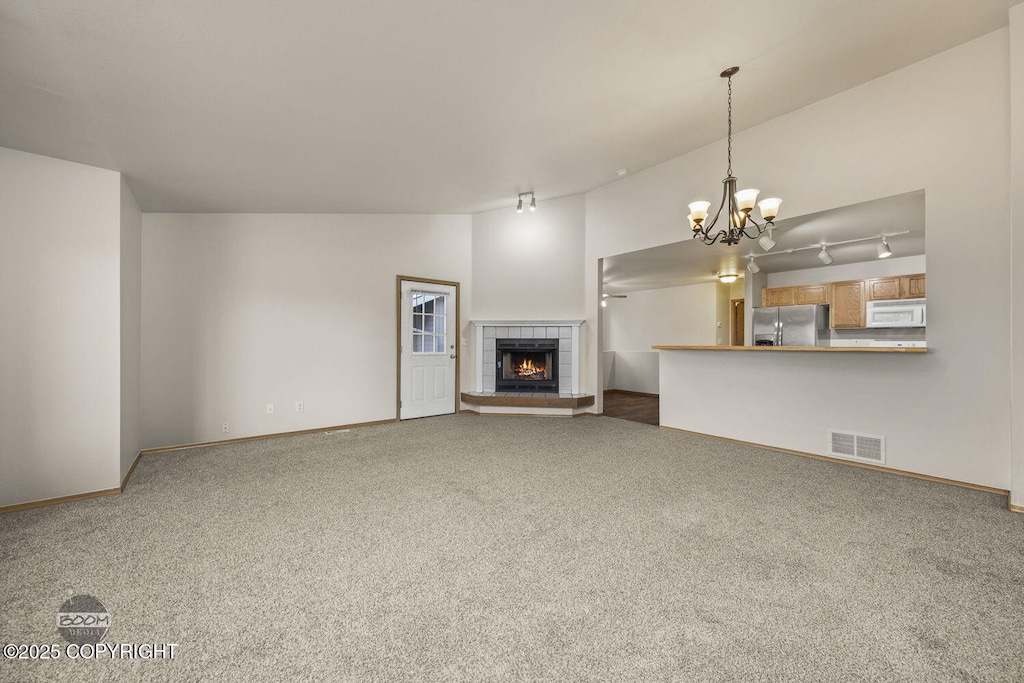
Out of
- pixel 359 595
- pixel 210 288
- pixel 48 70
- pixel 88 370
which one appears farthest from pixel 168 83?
pixel 359 595

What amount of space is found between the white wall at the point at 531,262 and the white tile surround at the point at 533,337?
0.14 meters

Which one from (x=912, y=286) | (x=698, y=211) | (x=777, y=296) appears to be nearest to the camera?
(x=698, y=211)

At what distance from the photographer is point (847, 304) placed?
19.6ft

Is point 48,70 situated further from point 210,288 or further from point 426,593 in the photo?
point 426,593

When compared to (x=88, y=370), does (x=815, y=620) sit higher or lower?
lower

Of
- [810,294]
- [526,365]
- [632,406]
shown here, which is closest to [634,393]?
[632,406]

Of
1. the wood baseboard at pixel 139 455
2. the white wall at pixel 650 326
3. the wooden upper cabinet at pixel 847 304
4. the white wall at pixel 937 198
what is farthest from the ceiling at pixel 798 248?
the wood baseboard at pixel 139 455

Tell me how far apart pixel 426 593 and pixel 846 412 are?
3.76 metres

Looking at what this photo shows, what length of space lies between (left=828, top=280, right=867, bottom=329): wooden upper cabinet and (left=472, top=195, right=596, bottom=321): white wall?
11.9ft

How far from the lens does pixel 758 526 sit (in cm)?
240

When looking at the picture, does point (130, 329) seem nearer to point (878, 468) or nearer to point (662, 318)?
point (878, 468)

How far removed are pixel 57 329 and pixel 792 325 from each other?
8075mm

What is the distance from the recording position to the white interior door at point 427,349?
5.84m

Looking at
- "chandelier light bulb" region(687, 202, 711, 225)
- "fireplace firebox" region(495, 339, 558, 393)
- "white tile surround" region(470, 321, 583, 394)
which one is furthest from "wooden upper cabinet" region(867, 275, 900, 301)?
"fireplace firebox" region(495, 339, 558, 393)
